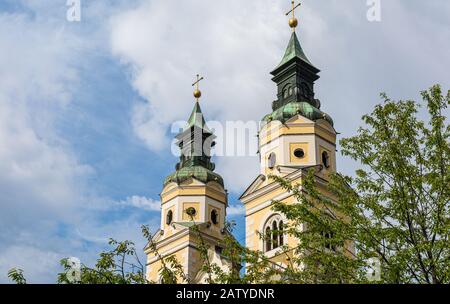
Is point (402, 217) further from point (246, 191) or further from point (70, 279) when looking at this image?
point (246, 191)

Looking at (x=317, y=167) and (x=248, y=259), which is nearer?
(x=248, y=259)

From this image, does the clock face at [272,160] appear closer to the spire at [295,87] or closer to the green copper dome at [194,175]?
the spire at [295,87]

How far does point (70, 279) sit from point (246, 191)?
80.7 feet

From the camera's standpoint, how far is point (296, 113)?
135 feet

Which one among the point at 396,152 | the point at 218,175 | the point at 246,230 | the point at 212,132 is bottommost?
the point at 396,152

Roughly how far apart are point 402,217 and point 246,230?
2484cm

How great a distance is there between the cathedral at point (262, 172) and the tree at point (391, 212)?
17959mm

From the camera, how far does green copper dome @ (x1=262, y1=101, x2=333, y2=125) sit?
41.2 m

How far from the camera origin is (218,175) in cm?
4931

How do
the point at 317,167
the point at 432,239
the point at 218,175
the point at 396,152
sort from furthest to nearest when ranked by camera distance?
the point at 218,175, the point at 317,167, the point at 396,152, the point at 432,239
